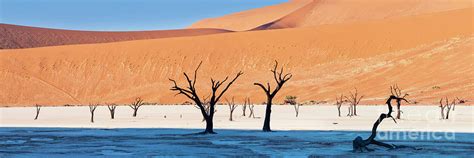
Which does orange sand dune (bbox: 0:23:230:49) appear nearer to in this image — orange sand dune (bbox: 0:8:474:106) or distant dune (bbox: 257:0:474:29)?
distant dune (bbox: 257:0:474:29)

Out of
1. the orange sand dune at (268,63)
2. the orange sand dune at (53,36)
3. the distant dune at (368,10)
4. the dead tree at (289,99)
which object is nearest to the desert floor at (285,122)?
the dead tree at (289,99)

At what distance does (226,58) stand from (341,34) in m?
16.2

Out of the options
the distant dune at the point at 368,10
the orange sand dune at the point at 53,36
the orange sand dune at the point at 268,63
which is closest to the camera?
the orange sand dune at the point at 268,63

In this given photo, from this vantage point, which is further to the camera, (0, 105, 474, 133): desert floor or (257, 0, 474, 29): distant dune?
(257, 0, 474, 29): distant dune

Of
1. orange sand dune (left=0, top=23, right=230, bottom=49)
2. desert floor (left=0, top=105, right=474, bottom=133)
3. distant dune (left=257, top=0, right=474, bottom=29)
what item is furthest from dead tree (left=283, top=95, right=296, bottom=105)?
distant dune (left=257, top=0, right=474, bottom=29)

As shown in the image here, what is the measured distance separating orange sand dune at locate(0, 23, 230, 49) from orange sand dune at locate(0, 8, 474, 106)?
4513cm

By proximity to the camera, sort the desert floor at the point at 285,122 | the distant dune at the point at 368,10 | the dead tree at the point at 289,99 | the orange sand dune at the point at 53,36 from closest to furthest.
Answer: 1. the desert floor at the point at 285,122
2. the dead tree at the point at 289,99
3. the orange sand dune at the point at 53,36
4. the distant dune at the point at 368,10

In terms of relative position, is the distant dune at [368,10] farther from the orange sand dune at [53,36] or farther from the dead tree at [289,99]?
the dead tree at [289,99]

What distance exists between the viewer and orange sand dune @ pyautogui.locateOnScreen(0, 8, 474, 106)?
282ft

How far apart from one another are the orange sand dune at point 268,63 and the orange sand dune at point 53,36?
45.1 meters

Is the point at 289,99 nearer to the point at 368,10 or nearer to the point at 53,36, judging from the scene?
the point at 53,36

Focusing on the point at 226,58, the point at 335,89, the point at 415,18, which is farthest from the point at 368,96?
the point at 415,18

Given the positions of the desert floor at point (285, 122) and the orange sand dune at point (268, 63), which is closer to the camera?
the desert floor at point (285, 122)

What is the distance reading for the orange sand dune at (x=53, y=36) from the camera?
6319 inches
